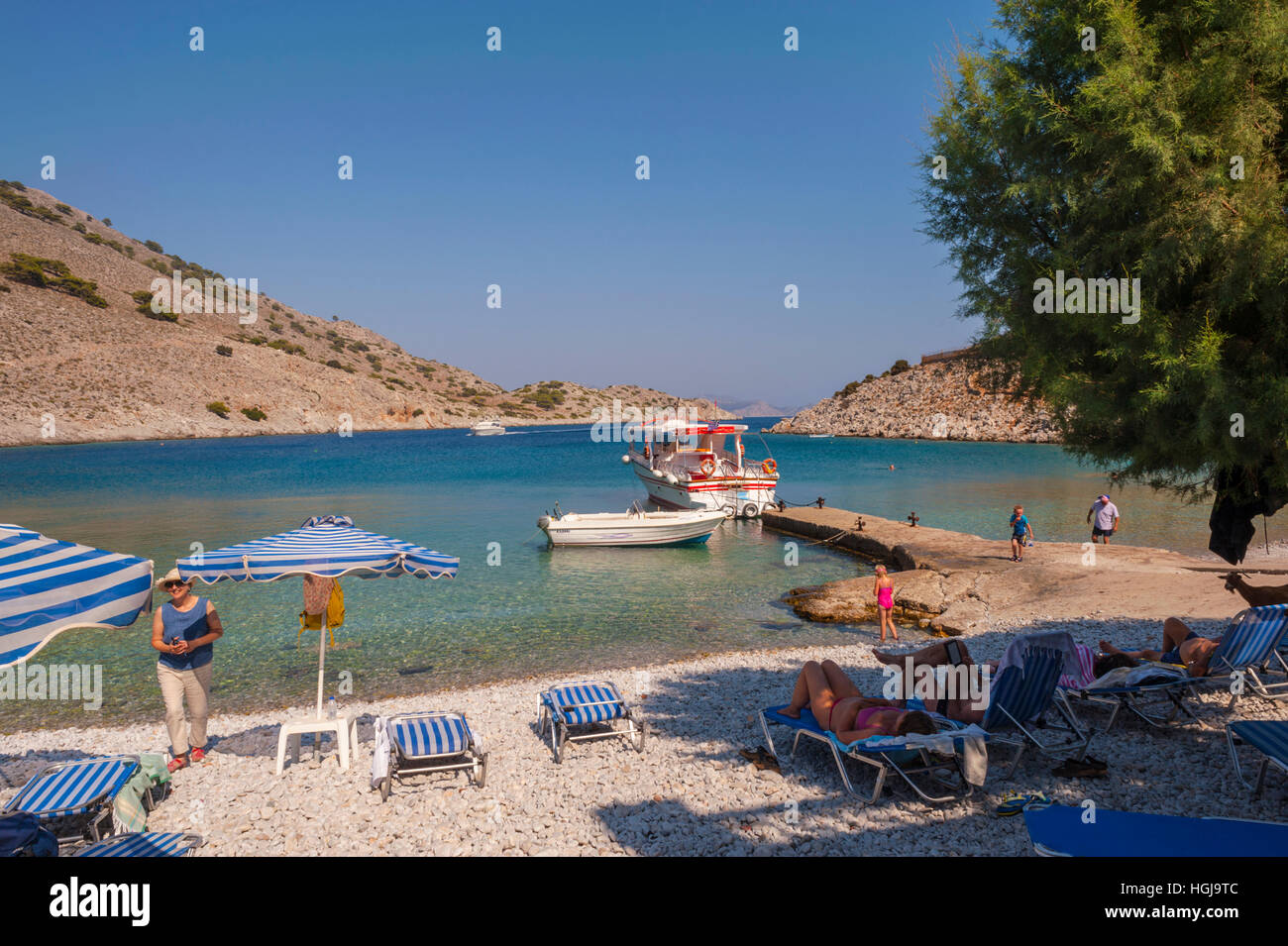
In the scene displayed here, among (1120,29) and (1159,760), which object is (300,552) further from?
(1120,29)

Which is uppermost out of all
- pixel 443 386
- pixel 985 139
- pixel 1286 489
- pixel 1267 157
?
pixel 443 386

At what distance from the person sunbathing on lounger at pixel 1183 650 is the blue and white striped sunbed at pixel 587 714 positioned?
555 cm

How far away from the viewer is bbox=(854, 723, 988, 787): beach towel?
228 inches

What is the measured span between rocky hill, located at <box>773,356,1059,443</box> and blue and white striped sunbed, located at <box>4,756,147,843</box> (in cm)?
7565

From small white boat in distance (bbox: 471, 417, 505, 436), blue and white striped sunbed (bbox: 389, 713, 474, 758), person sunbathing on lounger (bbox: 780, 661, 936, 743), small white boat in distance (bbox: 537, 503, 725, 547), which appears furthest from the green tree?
small white boat in distance (bbox: 471, 417, 505, 436)

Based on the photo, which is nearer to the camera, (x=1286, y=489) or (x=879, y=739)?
(x=879, y=739)

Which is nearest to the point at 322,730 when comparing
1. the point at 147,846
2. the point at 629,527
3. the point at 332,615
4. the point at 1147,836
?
the point at 332,615

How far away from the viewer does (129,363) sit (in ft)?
297

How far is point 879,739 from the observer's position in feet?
19.7

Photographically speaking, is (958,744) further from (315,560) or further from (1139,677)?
(315,560)

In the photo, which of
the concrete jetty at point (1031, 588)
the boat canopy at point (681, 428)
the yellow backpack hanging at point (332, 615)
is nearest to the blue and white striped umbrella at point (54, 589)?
the yellow backpack hanging at point (332, 615)

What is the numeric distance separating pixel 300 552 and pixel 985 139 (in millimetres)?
8216
